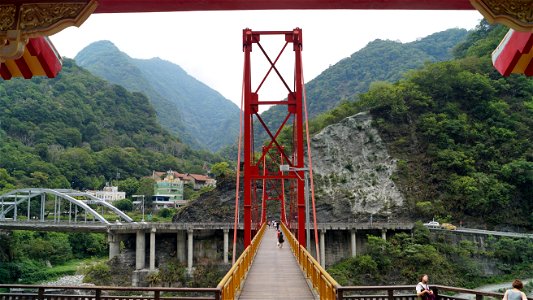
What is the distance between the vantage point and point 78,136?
94.4 m

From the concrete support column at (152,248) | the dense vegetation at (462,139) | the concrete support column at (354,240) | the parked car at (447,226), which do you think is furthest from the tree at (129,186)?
the parked car at (447,226)

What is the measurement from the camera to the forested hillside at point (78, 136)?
75.7m

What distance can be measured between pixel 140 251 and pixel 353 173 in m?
28.9

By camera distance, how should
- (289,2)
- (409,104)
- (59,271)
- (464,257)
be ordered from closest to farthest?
(289,2), (464,257), (59,271), (409,104)

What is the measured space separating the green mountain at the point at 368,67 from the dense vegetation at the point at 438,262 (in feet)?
254

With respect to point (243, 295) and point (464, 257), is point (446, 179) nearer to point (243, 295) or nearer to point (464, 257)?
point (464, 257)

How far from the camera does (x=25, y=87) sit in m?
97.1

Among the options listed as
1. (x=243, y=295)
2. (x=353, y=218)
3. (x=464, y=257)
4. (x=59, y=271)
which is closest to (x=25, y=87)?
(x=59, y=271)

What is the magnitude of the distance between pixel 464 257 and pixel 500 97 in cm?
3056

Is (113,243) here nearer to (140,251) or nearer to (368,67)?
(140,251)

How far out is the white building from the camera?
262 feet

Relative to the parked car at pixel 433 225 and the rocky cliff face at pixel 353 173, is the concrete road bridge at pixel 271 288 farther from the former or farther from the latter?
the rocky cliff face at pixel 353 173

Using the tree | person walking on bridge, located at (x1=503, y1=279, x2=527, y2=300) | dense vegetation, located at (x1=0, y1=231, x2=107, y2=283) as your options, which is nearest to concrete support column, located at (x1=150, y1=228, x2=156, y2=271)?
dense vegetation, located at (x1=0, y1=231, x2=107, y2=283)

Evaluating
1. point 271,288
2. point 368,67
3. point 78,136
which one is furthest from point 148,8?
point 368,67
